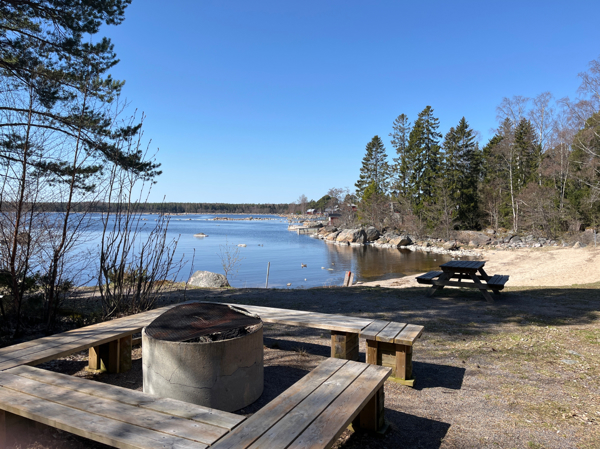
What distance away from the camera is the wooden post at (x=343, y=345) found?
3400 mm

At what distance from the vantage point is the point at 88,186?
6027 millimetres

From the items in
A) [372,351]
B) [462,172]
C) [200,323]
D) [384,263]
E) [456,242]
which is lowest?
[384,263]

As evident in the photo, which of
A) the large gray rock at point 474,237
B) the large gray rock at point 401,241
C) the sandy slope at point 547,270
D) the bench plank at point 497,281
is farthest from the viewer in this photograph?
the large gray rock at point 401,241

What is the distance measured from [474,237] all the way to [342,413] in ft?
98.0

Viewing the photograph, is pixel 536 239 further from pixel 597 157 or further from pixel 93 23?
pixel 93 23

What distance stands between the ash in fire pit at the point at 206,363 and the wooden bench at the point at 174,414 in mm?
550

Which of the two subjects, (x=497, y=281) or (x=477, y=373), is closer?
(x=477, y=373)

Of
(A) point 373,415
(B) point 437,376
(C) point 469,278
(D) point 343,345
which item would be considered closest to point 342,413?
(A) point 373,415

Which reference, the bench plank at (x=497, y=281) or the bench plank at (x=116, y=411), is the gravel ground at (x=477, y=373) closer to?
the bench plank at (x=497, y=281)

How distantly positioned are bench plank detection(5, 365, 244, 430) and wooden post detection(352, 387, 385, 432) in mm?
1017

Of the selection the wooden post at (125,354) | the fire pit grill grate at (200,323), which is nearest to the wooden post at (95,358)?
the wooden post at (125,354)

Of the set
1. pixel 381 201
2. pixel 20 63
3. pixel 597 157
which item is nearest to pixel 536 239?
pixel 597 157

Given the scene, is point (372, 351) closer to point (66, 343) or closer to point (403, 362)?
point (403, 362)

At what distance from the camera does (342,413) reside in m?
1.87
